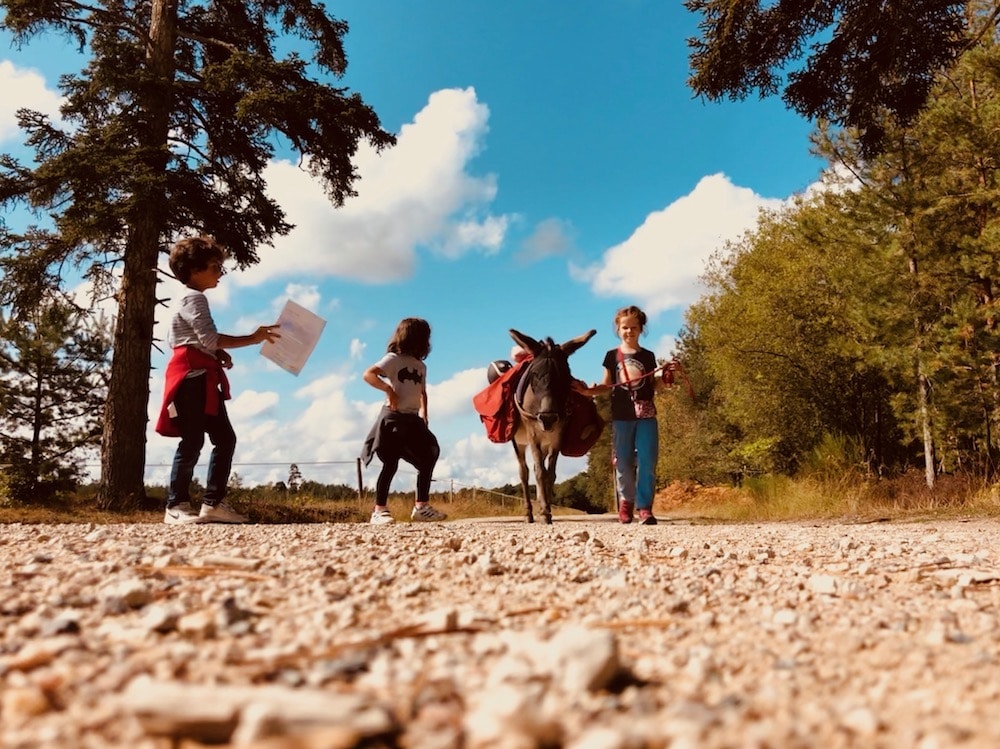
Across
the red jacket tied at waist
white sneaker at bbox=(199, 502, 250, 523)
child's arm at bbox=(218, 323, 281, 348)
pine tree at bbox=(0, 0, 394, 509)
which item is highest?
pine tree at bbox=(0, 0, 394, 509)

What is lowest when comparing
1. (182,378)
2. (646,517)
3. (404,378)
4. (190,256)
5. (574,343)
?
(646,517)

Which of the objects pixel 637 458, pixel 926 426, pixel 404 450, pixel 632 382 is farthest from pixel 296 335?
pixel 926 426

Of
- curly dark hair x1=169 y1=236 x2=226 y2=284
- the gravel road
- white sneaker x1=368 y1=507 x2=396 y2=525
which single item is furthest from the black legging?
the gravel road

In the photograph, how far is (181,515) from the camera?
19.0 feet

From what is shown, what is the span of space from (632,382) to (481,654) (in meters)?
6.38

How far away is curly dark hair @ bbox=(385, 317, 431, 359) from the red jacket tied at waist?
1948 millimetres

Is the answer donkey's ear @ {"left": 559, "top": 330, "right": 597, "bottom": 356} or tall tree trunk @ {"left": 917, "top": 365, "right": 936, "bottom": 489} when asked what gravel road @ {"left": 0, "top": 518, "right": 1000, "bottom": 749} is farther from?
tall tree trunk @ {"left": 917, "top": 365, "right": 936, "bottom": 489}

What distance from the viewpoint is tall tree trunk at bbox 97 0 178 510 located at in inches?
418

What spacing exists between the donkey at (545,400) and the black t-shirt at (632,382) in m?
0.54

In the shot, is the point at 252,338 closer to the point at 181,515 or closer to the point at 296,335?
the point at 296,335

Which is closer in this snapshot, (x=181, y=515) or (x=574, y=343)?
(x=181, y=515)

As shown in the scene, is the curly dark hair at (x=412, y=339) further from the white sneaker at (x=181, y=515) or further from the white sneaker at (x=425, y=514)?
the white sneaker at (x=181, y=515)

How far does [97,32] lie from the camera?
39.4 feet

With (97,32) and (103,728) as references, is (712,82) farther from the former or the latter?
(97,32)
